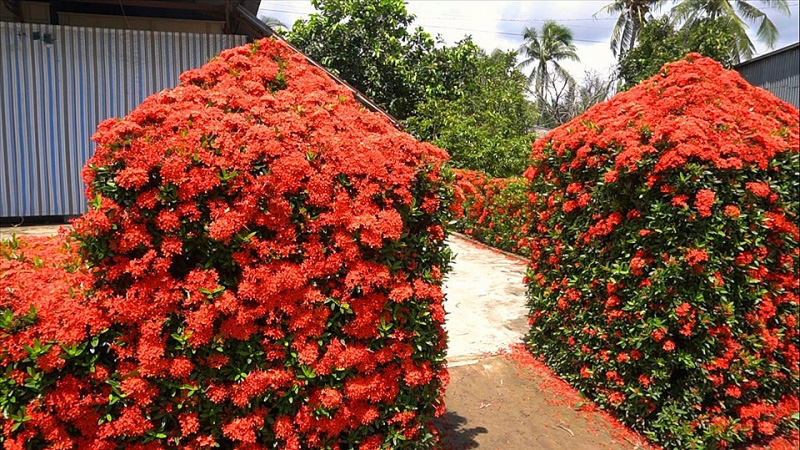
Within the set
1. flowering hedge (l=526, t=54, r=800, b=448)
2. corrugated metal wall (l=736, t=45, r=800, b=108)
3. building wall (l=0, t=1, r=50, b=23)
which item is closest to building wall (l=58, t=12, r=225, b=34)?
building wall (l=0, t=1, r=50, b=23)

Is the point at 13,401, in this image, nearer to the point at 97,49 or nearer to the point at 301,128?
the point at 301,128

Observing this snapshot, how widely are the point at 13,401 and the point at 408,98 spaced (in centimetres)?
1445

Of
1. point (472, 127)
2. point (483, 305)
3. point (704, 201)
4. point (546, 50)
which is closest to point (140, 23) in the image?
point (483, 305)

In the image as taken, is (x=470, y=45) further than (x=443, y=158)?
Yes

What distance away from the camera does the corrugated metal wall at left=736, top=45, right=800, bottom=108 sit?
1488 cm

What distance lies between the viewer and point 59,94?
669 cm

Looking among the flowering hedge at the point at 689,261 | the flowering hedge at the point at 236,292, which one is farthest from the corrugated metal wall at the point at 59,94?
the flowering hedge at the point at 689,261

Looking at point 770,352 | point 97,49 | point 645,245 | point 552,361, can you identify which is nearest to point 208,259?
point 645,245

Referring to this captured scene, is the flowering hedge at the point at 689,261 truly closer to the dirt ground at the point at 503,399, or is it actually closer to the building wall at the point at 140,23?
the dirt ground at the point at 503,399

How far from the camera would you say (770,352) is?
463 cm

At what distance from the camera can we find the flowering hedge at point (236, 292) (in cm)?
238

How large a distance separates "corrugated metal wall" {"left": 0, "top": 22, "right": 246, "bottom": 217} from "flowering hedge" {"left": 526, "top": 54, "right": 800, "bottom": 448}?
18.9ft

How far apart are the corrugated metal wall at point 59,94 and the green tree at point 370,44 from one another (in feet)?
27.7

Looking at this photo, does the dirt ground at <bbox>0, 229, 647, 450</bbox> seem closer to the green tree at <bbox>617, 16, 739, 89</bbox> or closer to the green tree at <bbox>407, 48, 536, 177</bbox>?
the green tree at <bbox>407, 48, 536, 177</bbox>
